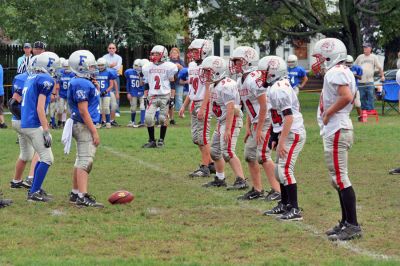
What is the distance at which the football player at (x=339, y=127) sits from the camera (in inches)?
313

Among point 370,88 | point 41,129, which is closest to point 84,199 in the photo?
point 41,129

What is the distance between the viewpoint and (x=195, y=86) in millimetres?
13219

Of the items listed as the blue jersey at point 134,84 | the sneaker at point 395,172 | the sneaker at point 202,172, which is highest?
the blue jersey at point 134,84

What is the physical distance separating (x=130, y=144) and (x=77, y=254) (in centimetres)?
976

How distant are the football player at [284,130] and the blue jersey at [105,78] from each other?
1216cm

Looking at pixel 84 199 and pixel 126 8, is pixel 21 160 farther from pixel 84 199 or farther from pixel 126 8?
pixel 126 8

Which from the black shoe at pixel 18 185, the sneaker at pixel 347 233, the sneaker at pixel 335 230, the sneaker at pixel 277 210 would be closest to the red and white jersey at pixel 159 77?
the black shoe at pixel 18 185

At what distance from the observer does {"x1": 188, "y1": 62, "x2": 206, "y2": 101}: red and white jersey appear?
1307 centimetres

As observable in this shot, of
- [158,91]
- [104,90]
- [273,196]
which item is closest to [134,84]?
[104,90]

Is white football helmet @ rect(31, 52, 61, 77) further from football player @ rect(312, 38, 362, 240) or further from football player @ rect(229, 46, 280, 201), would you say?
football player @ rect(312, 38, 362, 240)

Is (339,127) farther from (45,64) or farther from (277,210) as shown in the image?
(45,64)

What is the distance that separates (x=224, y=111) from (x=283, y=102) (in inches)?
99.3

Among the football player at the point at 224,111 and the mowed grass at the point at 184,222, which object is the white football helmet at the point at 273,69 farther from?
the football player at the point at 224,111

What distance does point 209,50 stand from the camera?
1255cm
